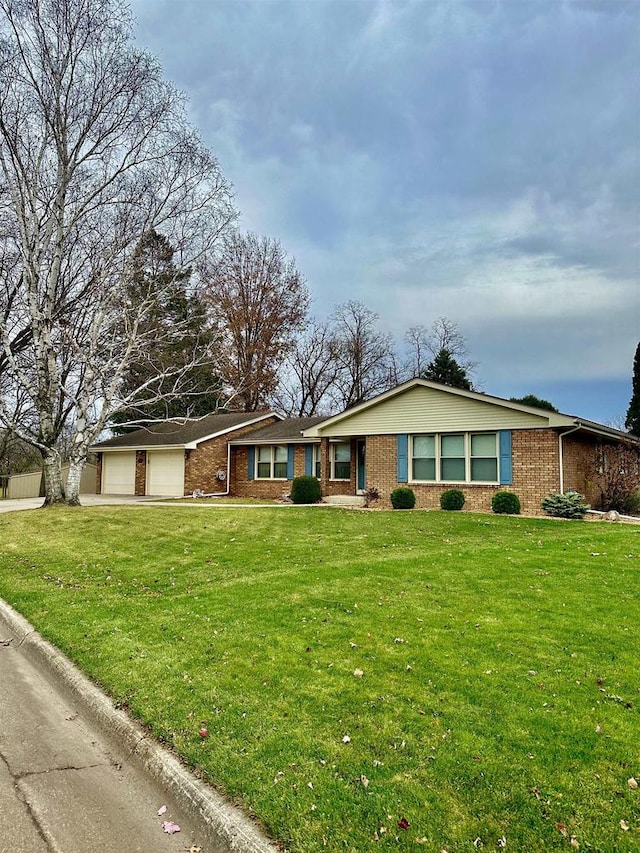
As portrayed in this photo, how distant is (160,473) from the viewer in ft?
81.3

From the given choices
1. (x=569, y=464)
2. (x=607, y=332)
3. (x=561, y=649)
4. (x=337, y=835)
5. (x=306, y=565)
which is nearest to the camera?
(x=337, y=835)

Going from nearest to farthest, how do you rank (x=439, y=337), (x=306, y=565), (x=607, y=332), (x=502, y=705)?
1. (x=502, y=705)
2. (x=306, y=565)
3. (x=607, y=332)
4. (x=439, y=337)

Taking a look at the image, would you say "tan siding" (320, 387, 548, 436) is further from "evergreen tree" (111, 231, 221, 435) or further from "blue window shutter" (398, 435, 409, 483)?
"evergreen tree" (111, 231, 221, 435)

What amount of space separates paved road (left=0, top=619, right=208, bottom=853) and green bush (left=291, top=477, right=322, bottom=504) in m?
15.0

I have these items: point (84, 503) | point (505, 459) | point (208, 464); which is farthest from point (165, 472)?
point (505, 459)

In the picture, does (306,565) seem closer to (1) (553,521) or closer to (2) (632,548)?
(2) (632,548)

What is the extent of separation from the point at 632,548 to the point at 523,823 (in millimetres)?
8245

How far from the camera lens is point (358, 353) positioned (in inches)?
1459

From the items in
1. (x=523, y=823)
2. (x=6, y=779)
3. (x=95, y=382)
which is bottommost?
(x=6, y=779)

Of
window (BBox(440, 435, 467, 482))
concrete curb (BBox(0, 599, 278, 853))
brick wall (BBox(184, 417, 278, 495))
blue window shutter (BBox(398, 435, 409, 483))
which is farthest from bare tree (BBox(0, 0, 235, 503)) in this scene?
concrete curb (BBox(0, 599, 278, 853))

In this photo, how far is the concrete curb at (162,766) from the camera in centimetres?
252

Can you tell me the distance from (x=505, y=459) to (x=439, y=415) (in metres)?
2.56

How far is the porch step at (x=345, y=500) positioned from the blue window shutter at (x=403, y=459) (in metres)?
1.76

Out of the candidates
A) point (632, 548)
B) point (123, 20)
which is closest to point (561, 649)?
point (632, 548)
